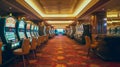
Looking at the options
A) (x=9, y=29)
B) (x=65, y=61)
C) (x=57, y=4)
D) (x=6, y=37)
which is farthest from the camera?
(x=57, y=4)

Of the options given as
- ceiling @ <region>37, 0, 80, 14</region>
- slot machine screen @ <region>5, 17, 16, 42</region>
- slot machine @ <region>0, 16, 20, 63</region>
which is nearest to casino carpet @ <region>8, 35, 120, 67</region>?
slot machine @ <region>0, 16, 20, 63</region>

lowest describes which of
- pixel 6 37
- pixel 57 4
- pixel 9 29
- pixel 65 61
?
pixel 65 61

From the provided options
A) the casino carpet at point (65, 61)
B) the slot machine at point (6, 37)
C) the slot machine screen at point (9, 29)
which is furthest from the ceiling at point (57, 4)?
the slot machine at point (6, 37)

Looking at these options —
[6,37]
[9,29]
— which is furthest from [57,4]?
[6,37]

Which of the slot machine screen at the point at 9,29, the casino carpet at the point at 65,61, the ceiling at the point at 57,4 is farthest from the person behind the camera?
the ceiling at the point at 57,4

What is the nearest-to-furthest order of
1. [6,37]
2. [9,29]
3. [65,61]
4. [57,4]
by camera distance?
1. [6,37]
2. [9,29]
3. [65,61]
4. [57,4]

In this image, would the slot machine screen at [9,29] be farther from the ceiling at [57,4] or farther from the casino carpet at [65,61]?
the ceiling at [57,4]

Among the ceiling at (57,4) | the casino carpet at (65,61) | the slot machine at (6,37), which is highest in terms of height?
the ceiling at (57,4)

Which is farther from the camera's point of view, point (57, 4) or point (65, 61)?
point (57, 4)

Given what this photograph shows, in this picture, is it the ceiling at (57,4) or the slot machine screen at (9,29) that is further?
the ceiling at (57,4)

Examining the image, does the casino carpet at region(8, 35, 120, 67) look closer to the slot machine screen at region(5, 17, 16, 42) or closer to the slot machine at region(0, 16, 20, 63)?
the slot machine at region(0, 16, 20, 63)

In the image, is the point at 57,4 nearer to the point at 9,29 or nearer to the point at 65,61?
the point at 65,61

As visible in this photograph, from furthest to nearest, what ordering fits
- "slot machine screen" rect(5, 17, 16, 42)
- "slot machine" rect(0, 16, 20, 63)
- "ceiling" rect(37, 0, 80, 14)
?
"ceiling" rect(37, 0, 80, 14)
"slot machine screen" rect(5, 17, 16, 42)
"slot machine" rect(0, 16, 20, 63)

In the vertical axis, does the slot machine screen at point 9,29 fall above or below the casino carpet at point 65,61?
above
